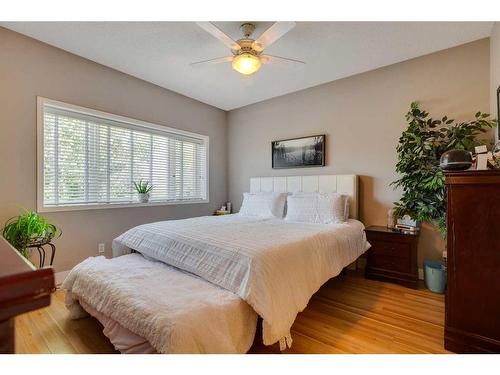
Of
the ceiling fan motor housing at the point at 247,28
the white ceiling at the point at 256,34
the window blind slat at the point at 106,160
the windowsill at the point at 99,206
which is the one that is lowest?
the windowsill at the point at 99,206

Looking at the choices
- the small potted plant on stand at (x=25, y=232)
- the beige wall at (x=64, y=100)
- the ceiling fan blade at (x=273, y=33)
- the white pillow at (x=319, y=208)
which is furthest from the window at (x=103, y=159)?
the ceiling fan blade at (x=273, y=33)

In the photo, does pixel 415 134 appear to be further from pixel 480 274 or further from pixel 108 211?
pixel 108 211

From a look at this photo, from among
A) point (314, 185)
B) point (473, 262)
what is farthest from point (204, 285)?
point (314, 185)

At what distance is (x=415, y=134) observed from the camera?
8.79 ft

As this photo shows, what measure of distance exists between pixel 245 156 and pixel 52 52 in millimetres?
2987

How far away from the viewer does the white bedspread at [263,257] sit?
160 cm

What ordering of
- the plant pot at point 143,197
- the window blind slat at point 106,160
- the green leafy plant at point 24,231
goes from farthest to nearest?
the plant pot at point 143,197 → the window blind slat at point 106,160 → the green leafy plant at point 24,231

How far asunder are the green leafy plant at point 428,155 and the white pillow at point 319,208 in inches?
24.0

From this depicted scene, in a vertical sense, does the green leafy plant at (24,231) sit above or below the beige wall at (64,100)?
below

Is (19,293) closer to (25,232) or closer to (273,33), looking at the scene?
(273,33)

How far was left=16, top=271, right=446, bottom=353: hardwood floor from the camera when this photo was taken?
67.0 inches

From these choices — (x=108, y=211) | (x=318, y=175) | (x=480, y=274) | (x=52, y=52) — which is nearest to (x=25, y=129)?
(x=52, y=52)

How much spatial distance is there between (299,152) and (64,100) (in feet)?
10.2

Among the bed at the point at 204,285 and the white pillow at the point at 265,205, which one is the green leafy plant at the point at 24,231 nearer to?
the bed at the point at 204,285
